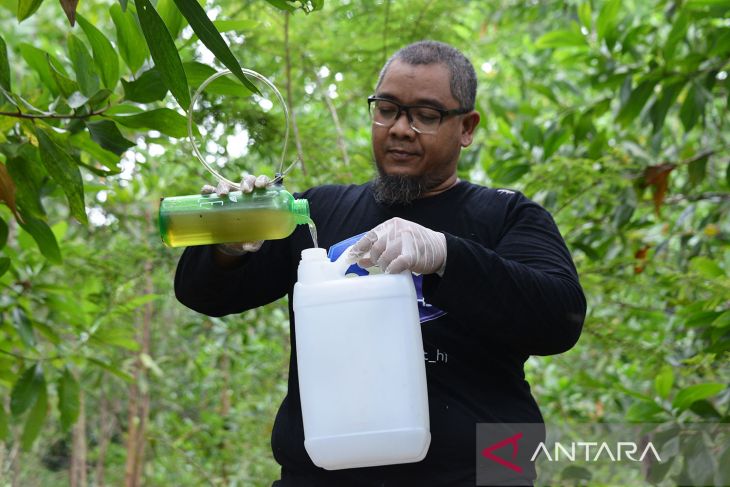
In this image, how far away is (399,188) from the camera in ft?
6.34

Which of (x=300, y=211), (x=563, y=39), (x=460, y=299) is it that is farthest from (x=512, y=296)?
(x=563, y=39)

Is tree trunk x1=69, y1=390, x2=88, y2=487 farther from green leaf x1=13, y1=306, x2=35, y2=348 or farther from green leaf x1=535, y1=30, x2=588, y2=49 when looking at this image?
green leaf x1=535, y1=30, x2=588, y2=49

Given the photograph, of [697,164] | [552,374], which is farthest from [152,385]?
[697,164]

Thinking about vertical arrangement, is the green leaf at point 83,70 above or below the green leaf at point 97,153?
above

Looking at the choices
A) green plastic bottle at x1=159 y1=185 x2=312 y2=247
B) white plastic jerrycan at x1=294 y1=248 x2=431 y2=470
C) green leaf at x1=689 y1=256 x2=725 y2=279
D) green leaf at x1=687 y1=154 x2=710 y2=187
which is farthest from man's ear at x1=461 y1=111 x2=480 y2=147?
green leaf at x1=687 y1=154 x2=710 y2=187

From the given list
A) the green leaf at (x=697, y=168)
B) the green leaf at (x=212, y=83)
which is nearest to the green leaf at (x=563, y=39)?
the green leaf at (x=697, y=168)

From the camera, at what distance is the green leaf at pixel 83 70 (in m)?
1.85

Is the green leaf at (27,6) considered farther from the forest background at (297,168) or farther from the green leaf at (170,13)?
the green leaf at (170,13)

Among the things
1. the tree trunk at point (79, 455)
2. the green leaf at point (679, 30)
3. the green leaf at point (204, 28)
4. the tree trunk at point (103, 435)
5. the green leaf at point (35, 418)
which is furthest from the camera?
the tree trunk at point (103, 435)

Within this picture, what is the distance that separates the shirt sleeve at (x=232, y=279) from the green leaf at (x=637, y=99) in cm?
175

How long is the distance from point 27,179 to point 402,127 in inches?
31.4

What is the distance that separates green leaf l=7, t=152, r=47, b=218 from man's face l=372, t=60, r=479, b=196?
2.38ft

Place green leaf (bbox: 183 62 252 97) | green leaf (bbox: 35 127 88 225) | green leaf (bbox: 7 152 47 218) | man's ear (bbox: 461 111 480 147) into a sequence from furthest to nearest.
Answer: man's ear (bbox: 461 111 480 147), green leaf (bbox: 7 152 47 218), green leaf (bbox: 183 62 252 97), green leaf (bbox: 35 127 88 225)

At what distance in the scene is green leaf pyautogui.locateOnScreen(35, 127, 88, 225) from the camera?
176 cm
